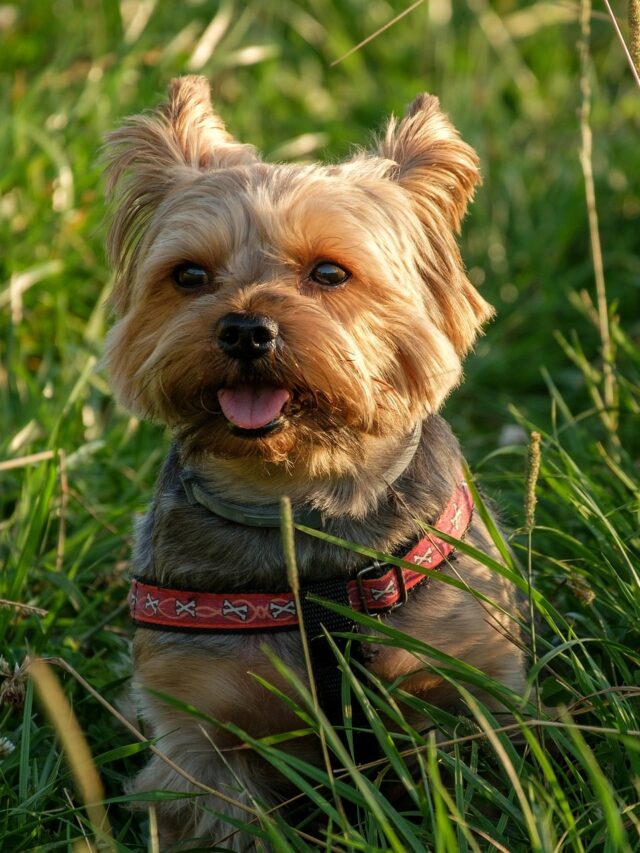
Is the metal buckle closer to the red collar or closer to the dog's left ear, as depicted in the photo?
the red collar

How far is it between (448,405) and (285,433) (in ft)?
10.6

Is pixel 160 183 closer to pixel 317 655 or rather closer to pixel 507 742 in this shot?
pixel 317 655

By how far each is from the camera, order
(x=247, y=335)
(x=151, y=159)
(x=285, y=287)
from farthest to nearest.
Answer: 1. (x=151, y=159)
2. (x=285, y=287)
3. (x=247, y=335)

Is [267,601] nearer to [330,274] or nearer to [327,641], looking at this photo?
[327,641]

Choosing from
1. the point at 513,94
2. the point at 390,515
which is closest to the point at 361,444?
the point at 390,515

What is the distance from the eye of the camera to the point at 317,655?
3.34m

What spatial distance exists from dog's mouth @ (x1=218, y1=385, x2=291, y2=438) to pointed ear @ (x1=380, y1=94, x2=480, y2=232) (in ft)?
2.87

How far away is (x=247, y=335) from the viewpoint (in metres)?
3.19

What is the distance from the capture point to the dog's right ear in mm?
3914

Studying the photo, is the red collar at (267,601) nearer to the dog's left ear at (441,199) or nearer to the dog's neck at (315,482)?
the dog's neck at (315,482)

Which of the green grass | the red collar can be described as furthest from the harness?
the green grass

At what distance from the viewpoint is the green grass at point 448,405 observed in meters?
3.00

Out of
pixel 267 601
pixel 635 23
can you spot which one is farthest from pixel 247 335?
pixel 635 23

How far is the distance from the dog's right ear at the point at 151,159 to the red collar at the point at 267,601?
3.37 ft
